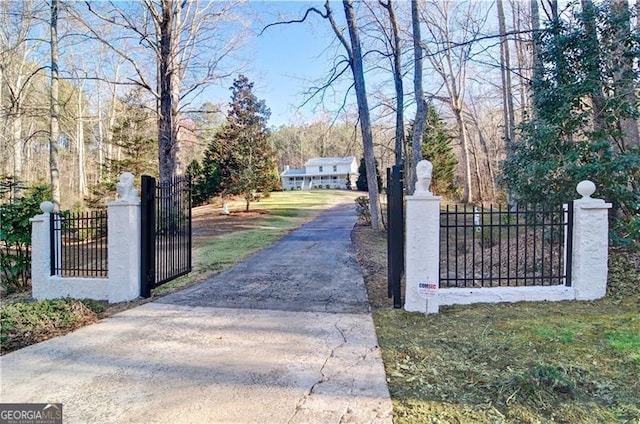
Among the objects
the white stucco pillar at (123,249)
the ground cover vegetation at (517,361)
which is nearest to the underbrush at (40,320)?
the white stucco pillar at (123,249)

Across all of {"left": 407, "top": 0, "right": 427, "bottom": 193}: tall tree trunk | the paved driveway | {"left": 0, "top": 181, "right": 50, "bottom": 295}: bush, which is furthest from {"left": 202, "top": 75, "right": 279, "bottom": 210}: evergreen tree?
the paved driveway

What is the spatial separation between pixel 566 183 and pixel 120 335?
7313 mm

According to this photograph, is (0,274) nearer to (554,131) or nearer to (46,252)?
(46,252)

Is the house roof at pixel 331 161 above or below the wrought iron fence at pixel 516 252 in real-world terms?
above

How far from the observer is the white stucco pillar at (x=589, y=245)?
5.05 m

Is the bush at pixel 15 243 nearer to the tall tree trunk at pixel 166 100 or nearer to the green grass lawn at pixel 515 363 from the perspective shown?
the tall tree trunk at pixel 166 100

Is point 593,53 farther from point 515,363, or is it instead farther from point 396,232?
point 515,363

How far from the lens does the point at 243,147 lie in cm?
2177

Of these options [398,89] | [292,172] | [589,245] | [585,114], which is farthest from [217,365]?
[292,172]

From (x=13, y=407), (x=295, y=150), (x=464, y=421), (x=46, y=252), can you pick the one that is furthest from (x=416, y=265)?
(x=295, y=150)

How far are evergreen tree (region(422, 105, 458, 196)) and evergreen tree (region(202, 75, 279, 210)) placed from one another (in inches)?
422

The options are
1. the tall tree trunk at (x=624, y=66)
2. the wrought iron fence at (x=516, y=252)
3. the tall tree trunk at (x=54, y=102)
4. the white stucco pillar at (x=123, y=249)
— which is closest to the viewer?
the wrought iron fence at (x=516, y=252)

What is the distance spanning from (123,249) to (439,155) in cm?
2411

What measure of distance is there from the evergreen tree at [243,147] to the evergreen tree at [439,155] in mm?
10710
